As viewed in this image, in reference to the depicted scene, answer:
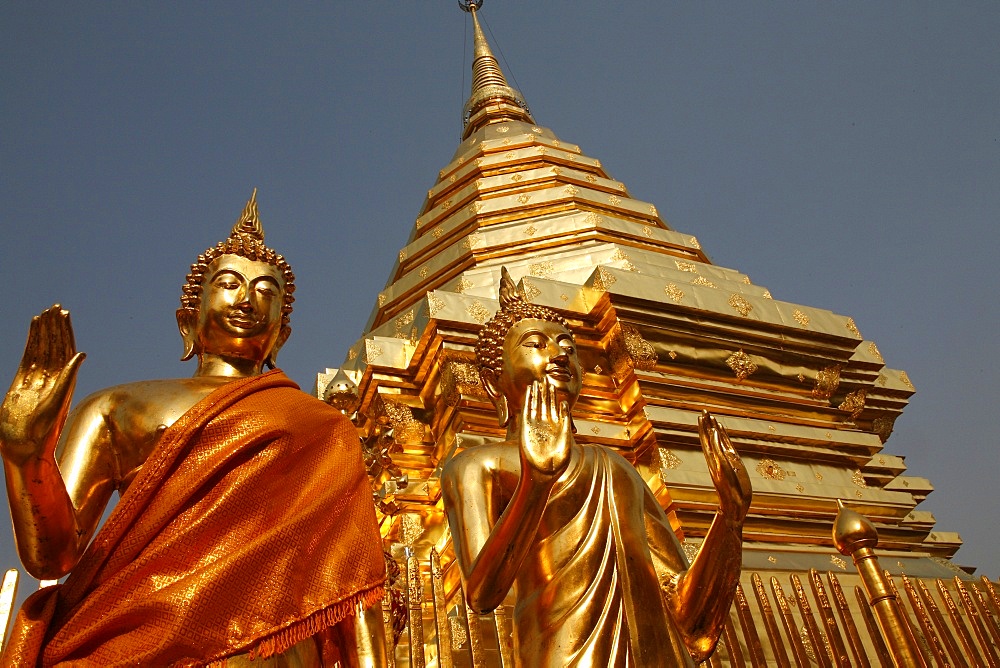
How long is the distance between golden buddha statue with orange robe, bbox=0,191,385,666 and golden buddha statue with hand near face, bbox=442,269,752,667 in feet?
1.68

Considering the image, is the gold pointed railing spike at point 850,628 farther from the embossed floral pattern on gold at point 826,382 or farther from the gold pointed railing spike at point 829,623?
the embossed floral pattern on gold at point 826,382

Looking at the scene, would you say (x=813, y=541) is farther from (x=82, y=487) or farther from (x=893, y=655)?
(x=82, y=487)

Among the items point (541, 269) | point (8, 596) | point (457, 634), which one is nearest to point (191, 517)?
point (8, 596)

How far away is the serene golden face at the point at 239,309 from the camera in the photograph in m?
3.41

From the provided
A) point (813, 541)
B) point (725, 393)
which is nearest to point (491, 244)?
point (725, 393)

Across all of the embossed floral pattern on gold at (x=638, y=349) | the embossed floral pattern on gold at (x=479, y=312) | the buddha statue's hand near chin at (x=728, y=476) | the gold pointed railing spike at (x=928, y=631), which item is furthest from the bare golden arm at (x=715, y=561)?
the embossed floral pattern on gold at (x=638, y=349)

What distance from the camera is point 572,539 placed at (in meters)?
3.57

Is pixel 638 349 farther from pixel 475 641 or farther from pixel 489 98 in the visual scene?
pixel 489 98

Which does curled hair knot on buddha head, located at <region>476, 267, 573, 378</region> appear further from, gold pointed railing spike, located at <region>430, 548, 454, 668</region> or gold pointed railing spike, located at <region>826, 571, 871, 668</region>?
gold pointed railing spike, located at <region>826, 571, 871, 668</region>

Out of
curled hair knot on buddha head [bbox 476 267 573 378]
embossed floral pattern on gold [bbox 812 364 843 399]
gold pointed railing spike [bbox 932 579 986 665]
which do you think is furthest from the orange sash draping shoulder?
embossed floral pattern on gold [bbox 812 364 843 399]

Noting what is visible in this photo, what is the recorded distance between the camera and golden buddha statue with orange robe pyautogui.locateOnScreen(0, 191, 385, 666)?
2.48 metres

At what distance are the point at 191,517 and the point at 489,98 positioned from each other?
12.1m

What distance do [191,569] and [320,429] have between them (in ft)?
2.17

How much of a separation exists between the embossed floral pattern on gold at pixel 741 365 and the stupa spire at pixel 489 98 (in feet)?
21.4
